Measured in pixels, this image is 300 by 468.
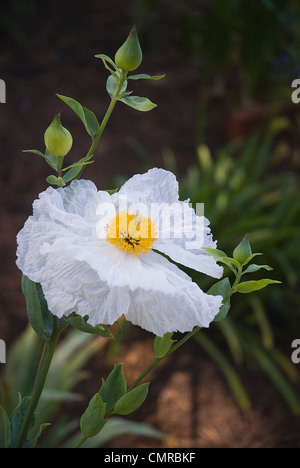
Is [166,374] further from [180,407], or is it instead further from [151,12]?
[151,12]

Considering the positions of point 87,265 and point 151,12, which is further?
point 151,12

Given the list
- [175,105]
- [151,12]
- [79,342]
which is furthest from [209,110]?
[79,342]

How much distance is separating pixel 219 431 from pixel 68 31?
201 cm

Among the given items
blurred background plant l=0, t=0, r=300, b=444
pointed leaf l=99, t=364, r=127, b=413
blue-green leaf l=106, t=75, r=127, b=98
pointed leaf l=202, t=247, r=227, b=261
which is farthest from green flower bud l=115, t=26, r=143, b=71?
blurred background plant l=0, t=0, r=300, b=444

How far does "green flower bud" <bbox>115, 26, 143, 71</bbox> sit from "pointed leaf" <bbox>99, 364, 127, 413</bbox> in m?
0.30

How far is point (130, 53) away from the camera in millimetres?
542

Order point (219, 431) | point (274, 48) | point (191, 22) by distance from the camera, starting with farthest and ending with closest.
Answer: point (191, 22) → point (274, 48) → point (219, 431)

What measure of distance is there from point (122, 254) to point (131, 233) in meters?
0.02

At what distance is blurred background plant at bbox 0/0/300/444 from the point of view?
160 centimetres

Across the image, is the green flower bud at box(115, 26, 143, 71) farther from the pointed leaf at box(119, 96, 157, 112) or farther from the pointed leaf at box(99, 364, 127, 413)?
the pointed leaf at box(99, 364, 127, 413)

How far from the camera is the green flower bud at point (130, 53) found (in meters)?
0.54

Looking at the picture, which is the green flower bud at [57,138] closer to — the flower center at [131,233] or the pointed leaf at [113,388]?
the flower center at [131,233]

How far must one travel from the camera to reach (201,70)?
2.72 meters

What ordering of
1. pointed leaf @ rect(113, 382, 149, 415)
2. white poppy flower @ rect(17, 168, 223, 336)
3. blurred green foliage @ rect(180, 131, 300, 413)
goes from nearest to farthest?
white poppy flower @ rect(17, 168, 223, 336)
pointed leaf @ rect(113, 382, 149, 415)
blurred green foliage @ rect(180, 131, 300, 413)
